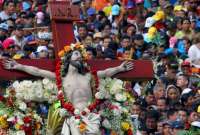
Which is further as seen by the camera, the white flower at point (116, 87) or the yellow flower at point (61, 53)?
the white flower at point (116, 87)

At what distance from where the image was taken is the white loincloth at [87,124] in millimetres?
19391

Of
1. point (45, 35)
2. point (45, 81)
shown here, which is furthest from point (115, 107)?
point (45, 35)

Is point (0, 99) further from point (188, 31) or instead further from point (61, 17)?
point (188, 31)

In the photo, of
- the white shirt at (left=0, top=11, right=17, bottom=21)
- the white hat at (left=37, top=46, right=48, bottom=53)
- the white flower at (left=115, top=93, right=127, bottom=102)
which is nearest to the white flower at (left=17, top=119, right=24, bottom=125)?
the white flower at (left=115, top=93, right=127, bottom=102)

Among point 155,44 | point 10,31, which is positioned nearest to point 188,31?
point 155,44

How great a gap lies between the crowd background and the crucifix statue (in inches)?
48.6

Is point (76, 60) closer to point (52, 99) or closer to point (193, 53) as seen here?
point (52, 99)

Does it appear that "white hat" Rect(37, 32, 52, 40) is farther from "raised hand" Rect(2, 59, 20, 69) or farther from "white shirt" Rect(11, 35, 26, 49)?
"raised hand" Rect(2, 59, 20, 69)

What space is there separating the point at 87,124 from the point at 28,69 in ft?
3.91

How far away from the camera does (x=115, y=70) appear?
66.1 ft

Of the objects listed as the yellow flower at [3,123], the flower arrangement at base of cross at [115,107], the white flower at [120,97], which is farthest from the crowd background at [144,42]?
the yellow flower at [3,123]

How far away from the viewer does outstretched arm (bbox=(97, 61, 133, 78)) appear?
65.9 feet

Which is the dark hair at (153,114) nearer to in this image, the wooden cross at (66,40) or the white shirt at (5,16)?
the wooden cross at (66,40)

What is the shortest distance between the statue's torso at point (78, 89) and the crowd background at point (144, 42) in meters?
1.64
